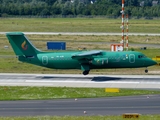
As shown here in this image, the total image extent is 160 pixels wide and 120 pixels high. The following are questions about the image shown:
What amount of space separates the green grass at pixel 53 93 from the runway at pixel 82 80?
305 centimetres

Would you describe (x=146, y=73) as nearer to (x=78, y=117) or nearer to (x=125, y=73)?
(x=125, y=73)

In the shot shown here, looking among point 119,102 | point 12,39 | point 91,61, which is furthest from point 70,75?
point 119,102

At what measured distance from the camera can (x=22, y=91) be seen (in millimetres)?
47625

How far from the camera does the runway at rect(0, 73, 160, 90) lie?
170 feet

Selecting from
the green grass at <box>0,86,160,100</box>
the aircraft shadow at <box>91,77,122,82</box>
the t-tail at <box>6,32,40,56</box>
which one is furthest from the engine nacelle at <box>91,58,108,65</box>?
the green grass at <box>0,86,160,100</box>

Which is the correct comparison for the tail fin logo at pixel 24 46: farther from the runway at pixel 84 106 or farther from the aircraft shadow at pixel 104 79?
the runway at pixel 84 106

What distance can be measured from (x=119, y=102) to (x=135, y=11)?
158894 mm

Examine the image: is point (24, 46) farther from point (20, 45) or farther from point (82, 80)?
point (82, 80)

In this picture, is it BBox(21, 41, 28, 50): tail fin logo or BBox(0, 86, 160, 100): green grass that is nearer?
BBox(0, 86, 160, 100): green grass

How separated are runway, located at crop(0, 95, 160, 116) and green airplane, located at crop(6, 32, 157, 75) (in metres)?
12.3

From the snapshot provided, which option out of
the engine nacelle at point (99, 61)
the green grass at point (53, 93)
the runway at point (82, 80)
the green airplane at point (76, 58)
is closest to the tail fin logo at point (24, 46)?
the green airplane at point (76, 58)

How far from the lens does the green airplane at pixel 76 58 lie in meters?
56.3

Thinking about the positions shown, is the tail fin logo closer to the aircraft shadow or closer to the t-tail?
the t-tail

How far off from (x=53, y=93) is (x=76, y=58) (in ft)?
35.5
